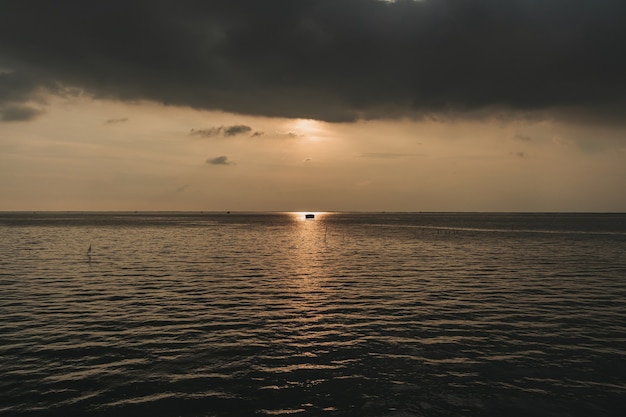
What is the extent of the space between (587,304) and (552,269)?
22.3 metres

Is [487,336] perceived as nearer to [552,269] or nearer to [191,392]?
[191,392]

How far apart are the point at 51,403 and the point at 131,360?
187 inches

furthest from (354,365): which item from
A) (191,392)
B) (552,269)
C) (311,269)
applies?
Answer: (552,269)

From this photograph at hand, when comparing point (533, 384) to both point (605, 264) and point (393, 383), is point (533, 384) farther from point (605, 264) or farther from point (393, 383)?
point (605, 264)

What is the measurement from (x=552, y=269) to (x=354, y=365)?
146ft

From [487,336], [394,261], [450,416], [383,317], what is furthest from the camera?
[394,261]

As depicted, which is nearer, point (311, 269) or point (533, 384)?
point (533, 384)

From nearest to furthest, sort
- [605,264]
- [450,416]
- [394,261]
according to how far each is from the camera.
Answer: [450,416] → [605,264] → [394,261]

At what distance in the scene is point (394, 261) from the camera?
210ft

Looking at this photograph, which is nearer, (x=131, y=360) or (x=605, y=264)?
(x=131, y=360)

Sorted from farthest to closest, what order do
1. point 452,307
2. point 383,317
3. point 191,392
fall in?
point 452,307 < point 383,317 < point 191,392

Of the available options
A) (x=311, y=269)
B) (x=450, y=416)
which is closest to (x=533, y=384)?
(x=450, y=416)

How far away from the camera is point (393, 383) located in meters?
18.1

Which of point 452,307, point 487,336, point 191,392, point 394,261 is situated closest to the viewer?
point 191,392
